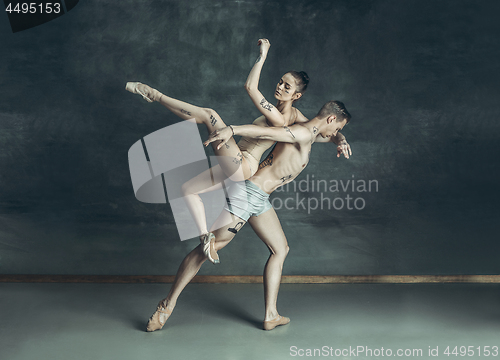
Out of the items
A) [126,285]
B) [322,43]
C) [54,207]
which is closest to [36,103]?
[54,207]

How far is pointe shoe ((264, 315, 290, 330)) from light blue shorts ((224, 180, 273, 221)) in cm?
76

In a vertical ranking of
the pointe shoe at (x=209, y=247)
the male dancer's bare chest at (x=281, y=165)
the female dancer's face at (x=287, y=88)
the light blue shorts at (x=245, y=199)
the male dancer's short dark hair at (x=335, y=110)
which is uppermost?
the female dancer's face at (x=287, y=88)

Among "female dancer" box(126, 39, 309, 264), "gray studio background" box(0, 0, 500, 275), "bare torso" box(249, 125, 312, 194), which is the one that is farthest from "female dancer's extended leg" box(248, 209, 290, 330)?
"gray studio background" box(0, 0, 500, 275)

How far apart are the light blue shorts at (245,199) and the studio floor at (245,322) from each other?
86cm

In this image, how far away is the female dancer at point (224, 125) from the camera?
2.71m

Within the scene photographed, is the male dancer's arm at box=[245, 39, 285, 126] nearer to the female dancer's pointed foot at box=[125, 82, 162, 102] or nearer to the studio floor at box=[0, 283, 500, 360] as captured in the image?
the female dancer's pointed foot at box=[125, 82, 162, 102]

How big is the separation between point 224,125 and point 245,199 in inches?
22.6

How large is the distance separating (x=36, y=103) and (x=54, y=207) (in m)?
1.00

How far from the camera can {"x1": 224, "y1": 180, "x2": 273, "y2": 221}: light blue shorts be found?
301 cm

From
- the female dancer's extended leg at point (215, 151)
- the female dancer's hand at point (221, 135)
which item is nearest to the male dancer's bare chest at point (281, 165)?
the female dancer's extended leg at point (215, 151)

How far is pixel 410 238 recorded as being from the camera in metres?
4.21

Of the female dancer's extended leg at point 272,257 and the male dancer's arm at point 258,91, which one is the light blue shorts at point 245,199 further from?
the male dancer's arm at point 258,91

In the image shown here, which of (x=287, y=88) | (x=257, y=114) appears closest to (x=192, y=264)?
(x=287, y=88)

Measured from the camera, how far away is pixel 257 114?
162 inches
